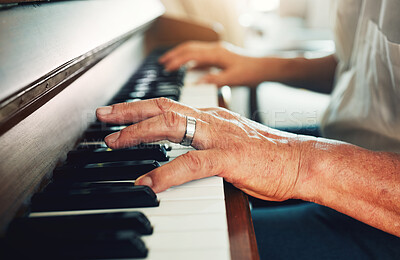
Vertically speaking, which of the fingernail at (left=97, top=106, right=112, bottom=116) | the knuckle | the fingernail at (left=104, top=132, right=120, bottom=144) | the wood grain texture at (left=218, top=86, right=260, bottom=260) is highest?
the fingernail at (left=97, top=106, right=112, bottom=116)

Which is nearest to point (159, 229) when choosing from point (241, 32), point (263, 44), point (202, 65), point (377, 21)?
point (377, 21)

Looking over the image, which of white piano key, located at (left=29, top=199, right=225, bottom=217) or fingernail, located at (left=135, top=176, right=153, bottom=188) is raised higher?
fingernail, located at (left=135, top=176, right=153, bottom=188)

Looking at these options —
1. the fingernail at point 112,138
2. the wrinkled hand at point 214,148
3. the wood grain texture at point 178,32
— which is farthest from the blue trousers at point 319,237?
the wood grain texture at point 178,32

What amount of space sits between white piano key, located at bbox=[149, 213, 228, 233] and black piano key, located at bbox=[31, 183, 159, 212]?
4 cm

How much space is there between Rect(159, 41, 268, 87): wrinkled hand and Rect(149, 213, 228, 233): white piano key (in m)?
0.74

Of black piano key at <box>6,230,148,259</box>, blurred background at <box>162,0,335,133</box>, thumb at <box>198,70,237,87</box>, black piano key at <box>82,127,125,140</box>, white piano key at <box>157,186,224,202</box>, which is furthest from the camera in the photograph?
blurred background at <box>162,0,335,133</box>

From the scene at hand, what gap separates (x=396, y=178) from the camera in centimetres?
61

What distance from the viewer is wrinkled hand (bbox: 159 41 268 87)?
126 cm

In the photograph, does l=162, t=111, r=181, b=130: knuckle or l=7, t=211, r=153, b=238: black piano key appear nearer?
l=7, t=211, r=153, b=238: black piano key

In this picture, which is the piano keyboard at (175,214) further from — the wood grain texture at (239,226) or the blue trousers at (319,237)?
the blue trousers at (319,237)

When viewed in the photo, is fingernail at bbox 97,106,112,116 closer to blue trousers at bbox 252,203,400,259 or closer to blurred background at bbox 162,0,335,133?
blue trousers at bbox 252,203,400,259

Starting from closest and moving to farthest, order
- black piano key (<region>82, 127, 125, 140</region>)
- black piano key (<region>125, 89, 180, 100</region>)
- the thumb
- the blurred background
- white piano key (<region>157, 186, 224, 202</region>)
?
white piano key (<region>157, 186, 224, 202</region>), black piano key (<region>82, 127, 125, 140</region>), black piano key (<region>125, 89, 180, 100</region>), the thumb, the blurred background

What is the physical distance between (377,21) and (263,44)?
3033mm

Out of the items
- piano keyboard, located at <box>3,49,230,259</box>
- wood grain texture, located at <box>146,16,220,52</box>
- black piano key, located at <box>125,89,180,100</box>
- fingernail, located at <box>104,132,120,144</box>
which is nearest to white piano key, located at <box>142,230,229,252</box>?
piano keyboard, located at <box>3,49,230,259</box>
